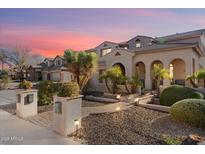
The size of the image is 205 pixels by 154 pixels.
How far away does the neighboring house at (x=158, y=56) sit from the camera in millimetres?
13320

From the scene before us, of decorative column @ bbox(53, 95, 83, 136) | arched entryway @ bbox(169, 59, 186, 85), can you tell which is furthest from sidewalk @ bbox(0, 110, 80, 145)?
arched entryway @ bbox(169, 59, 186, 85)

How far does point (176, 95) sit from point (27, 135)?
6827mm

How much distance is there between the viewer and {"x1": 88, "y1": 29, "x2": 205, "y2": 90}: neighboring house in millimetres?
13320

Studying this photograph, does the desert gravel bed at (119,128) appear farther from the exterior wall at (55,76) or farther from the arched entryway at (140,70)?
the exterior wall at (55,76)

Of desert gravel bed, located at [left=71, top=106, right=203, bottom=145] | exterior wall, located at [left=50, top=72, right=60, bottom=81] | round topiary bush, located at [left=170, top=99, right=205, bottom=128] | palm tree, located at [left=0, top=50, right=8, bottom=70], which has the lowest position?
desert gravel bed, located at [left=71, top=106, right=203, bottom=145]

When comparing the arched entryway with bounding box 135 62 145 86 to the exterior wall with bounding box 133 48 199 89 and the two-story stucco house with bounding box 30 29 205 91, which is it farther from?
the exterior wall with bounding box 133 48 199 89

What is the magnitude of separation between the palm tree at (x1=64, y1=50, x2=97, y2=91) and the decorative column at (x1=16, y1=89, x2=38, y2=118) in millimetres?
5352

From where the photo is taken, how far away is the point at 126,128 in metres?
6.36

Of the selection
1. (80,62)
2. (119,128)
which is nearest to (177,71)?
(80,62)

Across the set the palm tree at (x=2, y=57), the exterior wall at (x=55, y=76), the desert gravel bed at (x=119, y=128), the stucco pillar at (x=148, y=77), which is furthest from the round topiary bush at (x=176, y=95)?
the exterior wall at (x=55, y=76)

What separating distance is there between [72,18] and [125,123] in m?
4.35
